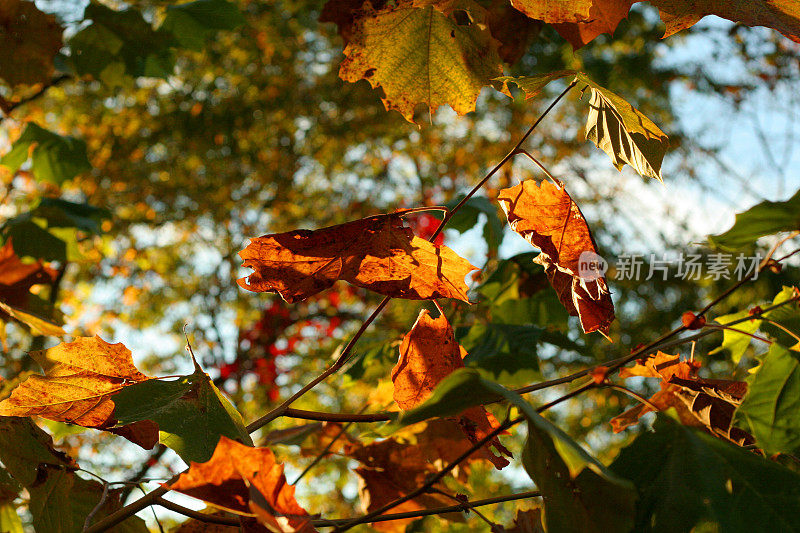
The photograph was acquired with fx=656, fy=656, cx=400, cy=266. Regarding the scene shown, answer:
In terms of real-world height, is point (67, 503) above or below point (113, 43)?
below

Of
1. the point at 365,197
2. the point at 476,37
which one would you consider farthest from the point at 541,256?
the point at 365,197

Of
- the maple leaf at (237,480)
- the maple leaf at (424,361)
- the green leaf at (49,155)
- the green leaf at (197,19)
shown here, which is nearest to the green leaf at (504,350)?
the maple leaf at (424,361)

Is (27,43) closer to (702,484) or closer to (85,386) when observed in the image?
(85,386)

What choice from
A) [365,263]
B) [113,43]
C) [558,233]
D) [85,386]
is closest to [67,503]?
[85,386]

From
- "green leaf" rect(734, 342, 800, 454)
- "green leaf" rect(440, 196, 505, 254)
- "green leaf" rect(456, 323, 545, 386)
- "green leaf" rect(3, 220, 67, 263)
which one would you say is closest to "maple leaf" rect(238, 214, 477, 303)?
"green leaf" rect(734, 342, 800, 454)

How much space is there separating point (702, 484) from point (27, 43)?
1.39 m

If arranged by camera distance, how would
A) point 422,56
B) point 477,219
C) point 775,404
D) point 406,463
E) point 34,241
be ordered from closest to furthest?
point 775,404
point 422,56
point 406,463
point 477,219
point 34,241

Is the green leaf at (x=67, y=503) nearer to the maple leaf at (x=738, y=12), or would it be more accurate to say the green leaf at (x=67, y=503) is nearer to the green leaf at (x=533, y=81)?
the green leaf at (x=533, y=81)

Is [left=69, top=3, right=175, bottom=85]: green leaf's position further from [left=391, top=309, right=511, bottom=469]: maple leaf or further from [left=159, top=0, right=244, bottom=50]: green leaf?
[left=391, top=309, right=511, bottom=469]: maple leaf

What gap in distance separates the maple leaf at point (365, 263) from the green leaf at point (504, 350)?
0.50m

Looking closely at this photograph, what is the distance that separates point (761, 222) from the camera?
0.60m

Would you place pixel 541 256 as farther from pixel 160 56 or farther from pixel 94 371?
pixel 160 56

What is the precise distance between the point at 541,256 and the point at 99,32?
4.12ft

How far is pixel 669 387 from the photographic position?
2.08 ft
